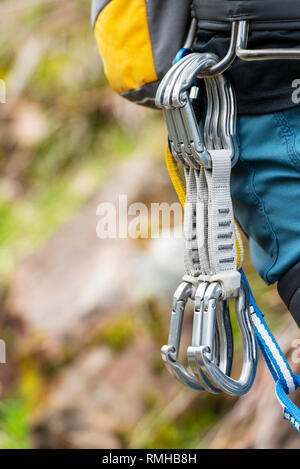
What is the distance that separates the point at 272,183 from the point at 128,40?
0.95 ft

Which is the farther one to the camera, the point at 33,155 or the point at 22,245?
the point at 33,155

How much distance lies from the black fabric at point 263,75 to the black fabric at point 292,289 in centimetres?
20

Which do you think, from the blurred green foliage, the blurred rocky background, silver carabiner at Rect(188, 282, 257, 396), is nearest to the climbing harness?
silver carabiner at Rect(188, 282, 257, 396)

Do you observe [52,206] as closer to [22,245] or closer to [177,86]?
[22,245]

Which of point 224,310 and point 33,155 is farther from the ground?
point 33,155

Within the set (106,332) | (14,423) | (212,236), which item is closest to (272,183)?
(212,236)

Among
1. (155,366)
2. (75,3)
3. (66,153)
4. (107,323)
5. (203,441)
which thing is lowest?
(203,441)

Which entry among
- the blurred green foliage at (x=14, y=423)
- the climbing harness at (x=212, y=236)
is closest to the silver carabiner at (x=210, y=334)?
the climbing harness at (x=212, y=236)

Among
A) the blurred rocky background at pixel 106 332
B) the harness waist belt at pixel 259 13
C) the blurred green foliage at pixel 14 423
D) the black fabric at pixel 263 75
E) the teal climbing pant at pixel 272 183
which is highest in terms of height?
the harness waist belt at pixel 259 13

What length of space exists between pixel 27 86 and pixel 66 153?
517 millimetres

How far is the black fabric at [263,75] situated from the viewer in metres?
0.75

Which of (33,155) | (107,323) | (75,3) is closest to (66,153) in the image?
(33,155)

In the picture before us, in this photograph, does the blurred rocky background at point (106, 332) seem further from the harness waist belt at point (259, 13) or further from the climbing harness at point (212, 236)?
the harness waist belt at point (259, 13)

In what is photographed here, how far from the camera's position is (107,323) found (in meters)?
2.18
